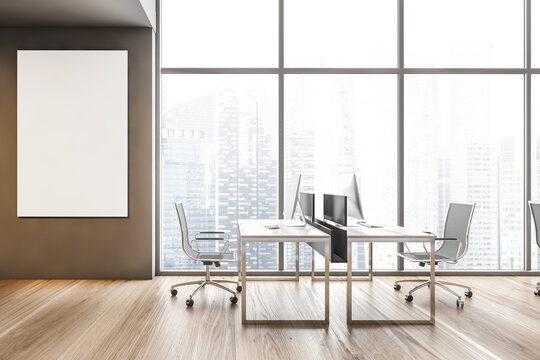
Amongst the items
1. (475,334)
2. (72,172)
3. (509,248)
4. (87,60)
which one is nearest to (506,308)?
(475,334)

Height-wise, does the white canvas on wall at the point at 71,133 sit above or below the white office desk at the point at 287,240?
above

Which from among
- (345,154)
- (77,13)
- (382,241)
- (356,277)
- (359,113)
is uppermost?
(77,13)

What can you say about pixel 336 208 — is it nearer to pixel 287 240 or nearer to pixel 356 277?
pixel 287 240

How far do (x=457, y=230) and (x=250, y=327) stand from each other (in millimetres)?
Result: 2367

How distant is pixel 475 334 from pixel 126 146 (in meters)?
4.12

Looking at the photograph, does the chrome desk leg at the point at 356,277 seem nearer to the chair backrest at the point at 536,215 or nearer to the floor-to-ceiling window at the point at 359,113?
the floor-to-ceiling window at the point at 359,113

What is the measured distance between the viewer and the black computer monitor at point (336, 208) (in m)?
3.65

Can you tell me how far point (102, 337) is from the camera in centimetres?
308

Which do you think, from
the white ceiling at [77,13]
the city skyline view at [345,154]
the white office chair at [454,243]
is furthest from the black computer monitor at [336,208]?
the white ceiling at [77,13]

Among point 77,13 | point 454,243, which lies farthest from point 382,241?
Answer: point 77,13

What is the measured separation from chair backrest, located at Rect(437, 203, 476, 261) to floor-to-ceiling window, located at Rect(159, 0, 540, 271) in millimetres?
967

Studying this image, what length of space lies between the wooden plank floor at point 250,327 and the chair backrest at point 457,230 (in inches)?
19.9

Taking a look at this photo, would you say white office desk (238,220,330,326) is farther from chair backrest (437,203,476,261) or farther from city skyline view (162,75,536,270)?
city skyline view (162,75,536,270)

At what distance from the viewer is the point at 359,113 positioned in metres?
5.33
